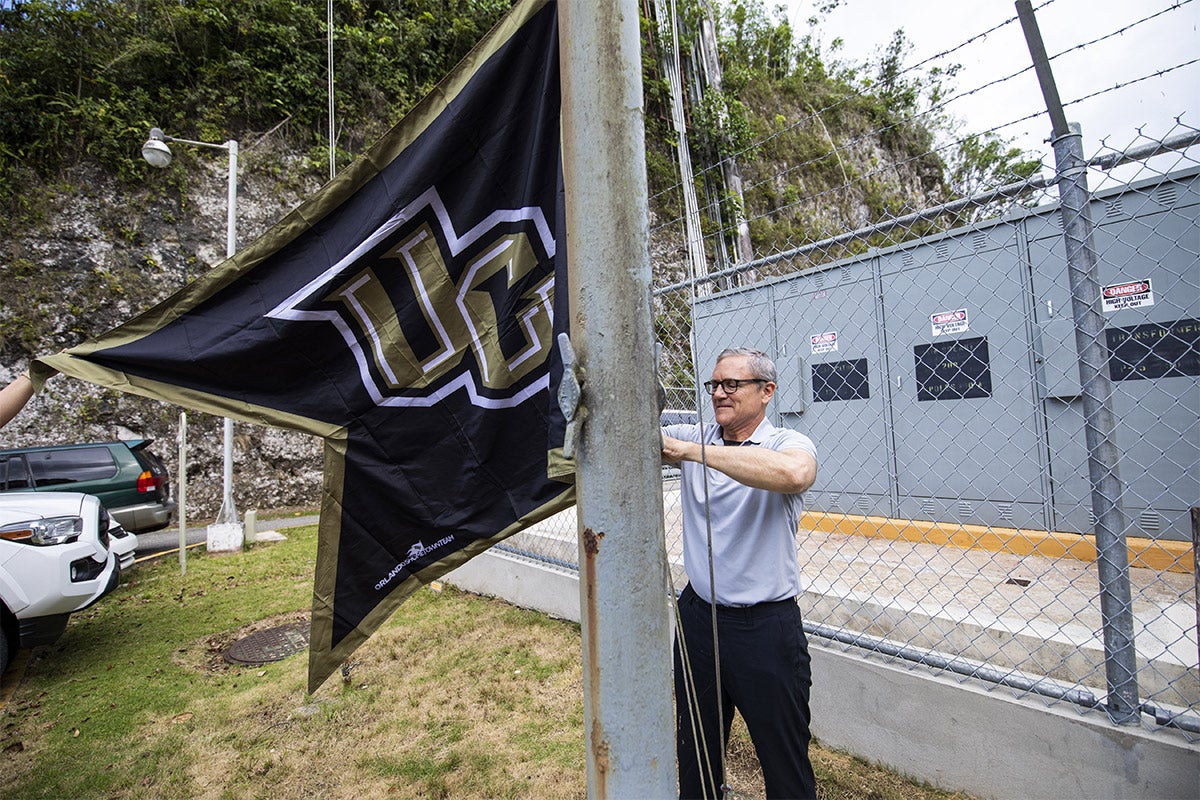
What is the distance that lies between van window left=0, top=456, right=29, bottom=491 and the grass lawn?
14.0 ft

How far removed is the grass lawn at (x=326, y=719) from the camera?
303cm

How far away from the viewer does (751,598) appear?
6.84 feet

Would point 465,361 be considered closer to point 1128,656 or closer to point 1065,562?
point 1128,656

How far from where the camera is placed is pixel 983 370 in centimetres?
538

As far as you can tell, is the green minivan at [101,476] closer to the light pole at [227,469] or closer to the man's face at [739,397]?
the light pole at [227,469]

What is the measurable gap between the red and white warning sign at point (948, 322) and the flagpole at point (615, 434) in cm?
544

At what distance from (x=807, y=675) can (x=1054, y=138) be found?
7.56 ft

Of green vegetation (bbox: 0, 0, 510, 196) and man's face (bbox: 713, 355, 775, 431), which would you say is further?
green vegetation (bbox: 0, 0, 510, 196)

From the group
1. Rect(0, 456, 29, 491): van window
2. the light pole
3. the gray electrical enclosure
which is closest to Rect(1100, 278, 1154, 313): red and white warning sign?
the gray electrical enclosure

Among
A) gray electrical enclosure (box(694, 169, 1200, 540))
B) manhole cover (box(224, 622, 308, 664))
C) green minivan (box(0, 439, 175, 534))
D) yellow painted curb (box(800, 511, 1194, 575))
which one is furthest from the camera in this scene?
green minivan (box(0, 439, 175, 534))

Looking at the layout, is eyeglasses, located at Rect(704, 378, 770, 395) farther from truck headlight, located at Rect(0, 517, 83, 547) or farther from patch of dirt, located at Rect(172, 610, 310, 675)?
truck headlight, located at Rect(0, 517, 83, 547)

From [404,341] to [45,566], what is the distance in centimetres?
461

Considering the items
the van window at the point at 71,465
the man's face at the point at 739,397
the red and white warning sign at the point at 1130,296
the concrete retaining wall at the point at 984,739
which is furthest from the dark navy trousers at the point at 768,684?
the van window at the point at 71,465

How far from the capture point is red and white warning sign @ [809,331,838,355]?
6.40m
